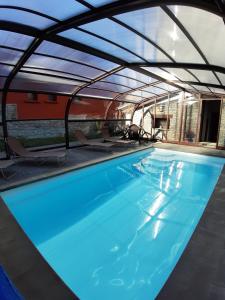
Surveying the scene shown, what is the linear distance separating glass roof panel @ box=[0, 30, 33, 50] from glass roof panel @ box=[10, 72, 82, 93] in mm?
1578

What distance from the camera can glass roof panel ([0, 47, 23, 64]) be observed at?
15.2 feet

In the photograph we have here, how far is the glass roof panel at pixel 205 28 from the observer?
287 centimetres

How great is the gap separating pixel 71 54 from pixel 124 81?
3376 mm

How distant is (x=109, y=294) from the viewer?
2.65 metres

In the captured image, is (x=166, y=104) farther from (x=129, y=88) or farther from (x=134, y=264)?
(x=134, y=264)

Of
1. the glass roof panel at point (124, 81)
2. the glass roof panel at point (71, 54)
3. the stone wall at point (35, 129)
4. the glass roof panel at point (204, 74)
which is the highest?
the glass roof panel at point (71, 54)

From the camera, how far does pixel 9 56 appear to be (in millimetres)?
4902

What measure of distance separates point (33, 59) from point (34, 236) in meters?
3.97

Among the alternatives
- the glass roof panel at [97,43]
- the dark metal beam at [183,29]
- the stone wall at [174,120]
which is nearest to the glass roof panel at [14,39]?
the glass roof panel at [97,43]

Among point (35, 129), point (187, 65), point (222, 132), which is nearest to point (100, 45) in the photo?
point (187, 65)

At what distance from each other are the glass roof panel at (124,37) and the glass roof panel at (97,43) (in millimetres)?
212

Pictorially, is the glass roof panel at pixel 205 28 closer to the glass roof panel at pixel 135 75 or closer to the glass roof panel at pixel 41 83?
the glass roof panel at pixel 135 75

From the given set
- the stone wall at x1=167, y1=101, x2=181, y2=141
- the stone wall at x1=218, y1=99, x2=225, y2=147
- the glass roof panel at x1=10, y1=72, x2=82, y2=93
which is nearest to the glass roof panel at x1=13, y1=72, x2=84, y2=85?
the glass roof panel at x1=10, y1=72, x2=82, y2=93

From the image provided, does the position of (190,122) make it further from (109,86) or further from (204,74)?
(204,74)
